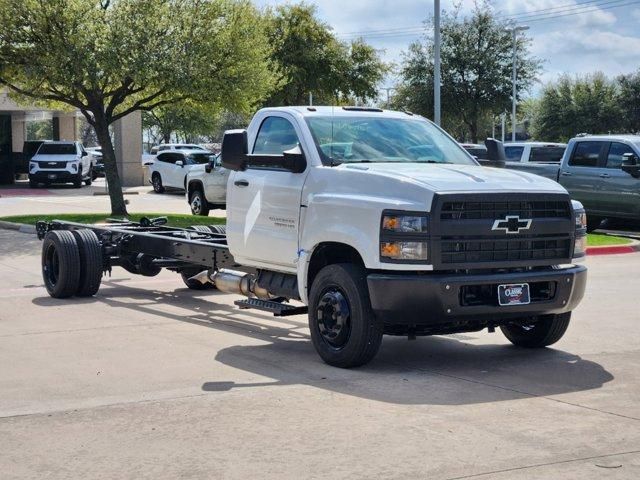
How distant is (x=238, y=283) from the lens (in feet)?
35.1

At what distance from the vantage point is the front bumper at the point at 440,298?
26.9 feet

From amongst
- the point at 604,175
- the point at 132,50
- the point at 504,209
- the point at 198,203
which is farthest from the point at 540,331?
the point at 198,203

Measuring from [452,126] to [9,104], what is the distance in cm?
2236

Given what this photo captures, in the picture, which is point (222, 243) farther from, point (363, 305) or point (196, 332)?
point (363, 305)

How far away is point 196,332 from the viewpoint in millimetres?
10672

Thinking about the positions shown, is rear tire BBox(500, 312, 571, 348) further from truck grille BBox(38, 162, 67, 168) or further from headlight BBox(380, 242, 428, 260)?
truck grille BBox(38, 162, 67, 168)

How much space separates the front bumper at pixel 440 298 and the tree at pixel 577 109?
55.0m

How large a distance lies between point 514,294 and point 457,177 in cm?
103

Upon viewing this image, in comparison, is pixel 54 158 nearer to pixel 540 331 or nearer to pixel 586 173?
pixel 586 173

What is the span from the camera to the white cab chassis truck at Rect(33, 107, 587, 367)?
827 cm

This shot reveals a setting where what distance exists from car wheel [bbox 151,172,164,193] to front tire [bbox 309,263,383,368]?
3190 cm

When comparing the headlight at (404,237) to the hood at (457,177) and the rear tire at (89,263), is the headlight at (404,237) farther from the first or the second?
the rear tire at (89,263)

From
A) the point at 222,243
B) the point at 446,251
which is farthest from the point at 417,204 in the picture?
the point at 222,243

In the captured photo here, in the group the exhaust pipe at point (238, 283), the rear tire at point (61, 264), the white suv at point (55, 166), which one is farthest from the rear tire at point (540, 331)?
the white suv at point (55, 166)
